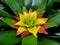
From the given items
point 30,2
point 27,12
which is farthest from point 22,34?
point 30,2

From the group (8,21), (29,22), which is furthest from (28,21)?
(8,21)

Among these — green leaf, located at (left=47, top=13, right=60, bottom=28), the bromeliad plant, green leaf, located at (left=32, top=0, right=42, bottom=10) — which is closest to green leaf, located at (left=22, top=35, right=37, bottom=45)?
the bromeliad plant

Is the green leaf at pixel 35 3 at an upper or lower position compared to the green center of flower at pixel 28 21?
upper

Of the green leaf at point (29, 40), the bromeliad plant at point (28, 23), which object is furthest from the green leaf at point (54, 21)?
the green leaf at point (29, 40)

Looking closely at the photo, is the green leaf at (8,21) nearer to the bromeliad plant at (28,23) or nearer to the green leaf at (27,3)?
the bromeliad plant at (28,23)

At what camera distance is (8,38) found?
1.01 meters

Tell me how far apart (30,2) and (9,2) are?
148mm

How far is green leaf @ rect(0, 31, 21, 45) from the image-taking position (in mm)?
995

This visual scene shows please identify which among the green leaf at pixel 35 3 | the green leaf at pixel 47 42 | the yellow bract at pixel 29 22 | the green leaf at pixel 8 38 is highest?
the green leaf at pixel 35 3

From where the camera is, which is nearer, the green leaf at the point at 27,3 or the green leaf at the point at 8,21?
the green leaf at the point at 8,21

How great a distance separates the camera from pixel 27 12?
112cm

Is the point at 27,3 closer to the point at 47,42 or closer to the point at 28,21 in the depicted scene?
the point at 28,21

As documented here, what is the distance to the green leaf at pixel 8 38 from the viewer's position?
1.00 meters

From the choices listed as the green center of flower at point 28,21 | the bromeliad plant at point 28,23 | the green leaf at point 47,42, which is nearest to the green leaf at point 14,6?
the bromeliad plant at point 28,23
